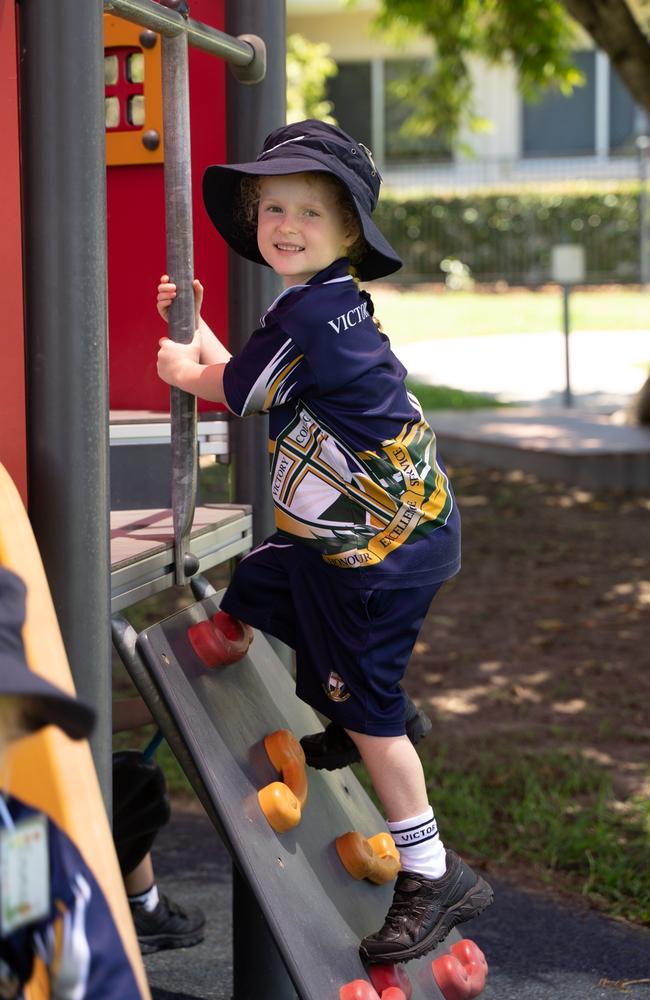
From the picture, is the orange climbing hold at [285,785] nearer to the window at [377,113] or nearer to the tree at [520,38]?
the tree at [520,38]

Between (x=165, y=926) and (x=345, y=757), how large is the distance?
3.20ft

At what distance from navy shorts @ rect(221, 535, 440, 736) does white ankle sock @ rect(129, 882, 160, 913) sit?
105 cm

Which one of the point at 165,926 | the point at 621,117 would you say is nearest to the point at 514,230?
the point at 621,117

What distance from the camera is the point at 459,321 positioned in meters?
18.0

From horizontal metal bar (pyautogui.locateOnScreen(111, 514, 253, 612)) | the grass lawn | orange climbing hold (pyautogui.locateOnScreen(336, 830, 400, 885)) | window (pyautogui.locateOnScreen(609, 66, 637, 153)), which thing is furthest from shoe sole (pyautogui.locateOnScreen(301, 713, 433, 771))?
window (pyautogui.locateOnScreen(609, 66, 637, 153))

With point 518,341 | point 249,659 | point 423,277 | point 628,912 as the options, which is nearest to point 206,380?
Answer: point 249,659

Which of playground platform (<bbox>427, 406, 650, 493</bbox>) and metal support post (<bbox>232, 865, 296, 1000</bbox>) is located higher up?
playground platform (<bbox>427, 406, 650, 493</bbox>)

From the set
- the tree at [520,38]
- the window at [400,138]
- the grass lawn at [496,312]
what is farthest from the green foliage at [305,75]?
the window at [400,138]

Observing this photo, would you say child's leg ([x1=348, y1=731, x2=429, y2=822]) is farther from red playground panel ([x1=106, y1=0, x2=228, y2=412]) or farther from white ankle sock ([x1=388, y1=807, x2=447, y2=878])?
red playground panel ([x1=106, y1=0, x2=228, y2=412])

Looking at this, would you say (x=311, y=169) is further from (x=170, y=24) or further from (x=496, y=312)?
(x=496, y=312)

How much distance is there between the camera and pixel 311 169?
7.13ft

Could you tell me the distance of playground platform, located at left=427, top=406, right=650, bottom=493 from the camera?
8625 millimetres

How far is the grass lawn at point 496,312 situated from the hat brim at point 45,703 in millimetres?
14532

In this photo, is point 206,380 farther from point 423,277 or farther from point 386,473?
point 423,277
